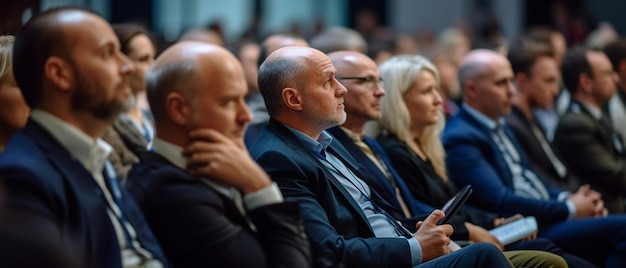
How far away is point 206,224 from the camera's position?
209cm

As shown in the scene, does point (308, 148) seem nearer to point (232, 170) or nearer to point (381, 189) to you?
point (381, 189)

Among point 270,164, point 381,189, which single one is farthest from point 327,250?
point 381,189

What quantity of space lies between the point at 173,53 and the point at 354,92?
148 cm

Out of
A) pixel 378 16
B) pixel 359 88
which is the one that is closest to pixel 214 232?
pixel 359 88

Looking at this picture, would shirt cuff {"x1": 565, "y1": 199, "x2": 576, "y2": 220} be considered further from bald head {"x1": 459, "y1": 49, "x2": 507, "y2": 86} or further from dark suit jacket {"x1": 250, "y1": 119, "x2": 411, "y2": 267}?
dark suit jacket {"x1": 250, "y1": 119, "x2": 411, "y2": 267}

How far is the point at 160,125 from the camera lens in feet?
7.32

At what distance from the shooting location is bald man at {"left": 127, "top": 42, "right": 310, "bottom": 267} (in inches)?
82.6

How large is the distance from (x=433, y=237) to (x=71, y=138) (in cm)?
123

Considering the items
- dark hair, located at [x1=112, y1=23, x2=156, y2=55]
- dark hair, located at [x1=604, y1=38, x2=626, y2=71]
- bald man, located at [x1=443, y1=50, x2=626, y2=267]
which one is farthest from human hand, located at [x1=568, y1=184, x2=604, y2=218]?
dark hair, located at [x1=112, y1=23, x2=156, y2=55]

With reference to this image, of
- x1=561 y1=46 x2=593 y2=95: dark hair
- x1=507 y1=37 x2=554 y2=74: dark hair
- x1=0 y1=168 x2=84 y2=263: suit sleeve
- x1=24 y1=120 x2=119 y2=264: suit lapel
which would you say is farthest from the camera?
x1=561 y1=46 x2=593 y2=95: dark hair

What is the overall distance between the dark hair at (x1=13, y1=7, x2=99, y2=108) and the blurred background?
7.78 meters

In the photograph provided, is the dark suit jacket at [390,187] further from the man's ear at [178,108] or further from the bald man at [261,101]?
the man's ear at [178,108]

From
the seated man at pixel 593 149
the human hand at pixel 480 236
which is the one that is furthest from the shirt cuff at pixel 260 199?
the seated man at pixel 593 149

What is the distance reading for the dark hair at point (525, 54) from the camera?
203 inches
